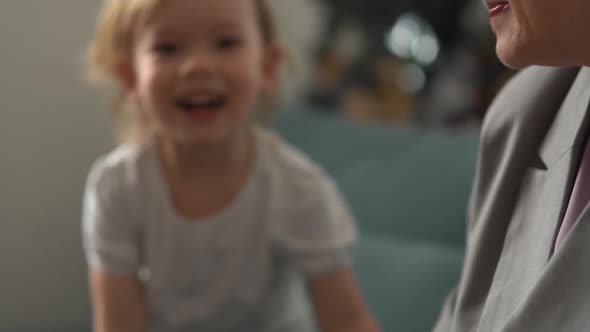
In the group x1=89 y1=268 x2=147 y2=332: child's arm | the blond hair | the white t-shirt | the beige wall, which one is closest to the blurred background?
the beige wall

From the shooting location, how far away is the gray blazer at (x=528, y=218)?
0.74 m

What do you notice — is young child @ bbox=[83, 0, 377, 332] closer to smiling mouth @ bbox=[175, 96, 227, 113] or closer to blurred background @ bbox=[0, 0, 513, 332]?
smiling mouth @ bbox=[175, 96, 227, 113]

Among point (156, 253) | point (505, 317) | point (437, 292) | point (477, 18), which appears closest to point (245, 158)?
point (156, 253)

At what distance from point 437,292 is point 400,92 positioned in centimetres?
81

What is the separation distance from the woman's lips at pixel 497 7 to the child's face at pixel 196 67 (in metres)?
0.42

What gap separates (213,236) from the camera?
4.02ft

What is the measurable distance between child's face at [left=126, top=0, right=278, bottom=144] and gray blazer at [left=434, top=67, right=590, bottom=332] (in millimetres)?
345

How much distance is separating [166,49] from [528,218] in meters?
0.52

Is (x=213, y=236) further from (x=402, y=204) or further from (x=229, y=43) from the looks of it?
(x=402, y=204)

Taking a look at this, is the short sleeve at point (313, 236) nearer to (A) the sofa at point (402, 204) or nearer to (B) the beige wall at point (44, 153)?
(A) the sofa at point (402, 204)

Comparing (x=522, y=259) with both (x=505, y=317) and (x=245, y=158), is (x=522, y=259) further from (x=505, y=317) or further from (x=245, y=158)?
(x=245, y=158)

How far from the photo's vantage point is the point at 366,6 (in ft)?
6.86

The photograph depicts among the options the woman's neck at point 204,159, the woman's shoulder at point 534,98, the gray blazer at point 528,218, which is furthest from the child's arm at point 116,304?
the woman's shoulder at point 534,98

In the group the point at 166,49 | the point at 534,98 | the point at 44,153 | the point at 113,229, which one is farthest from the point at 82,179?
the point at 534,98
